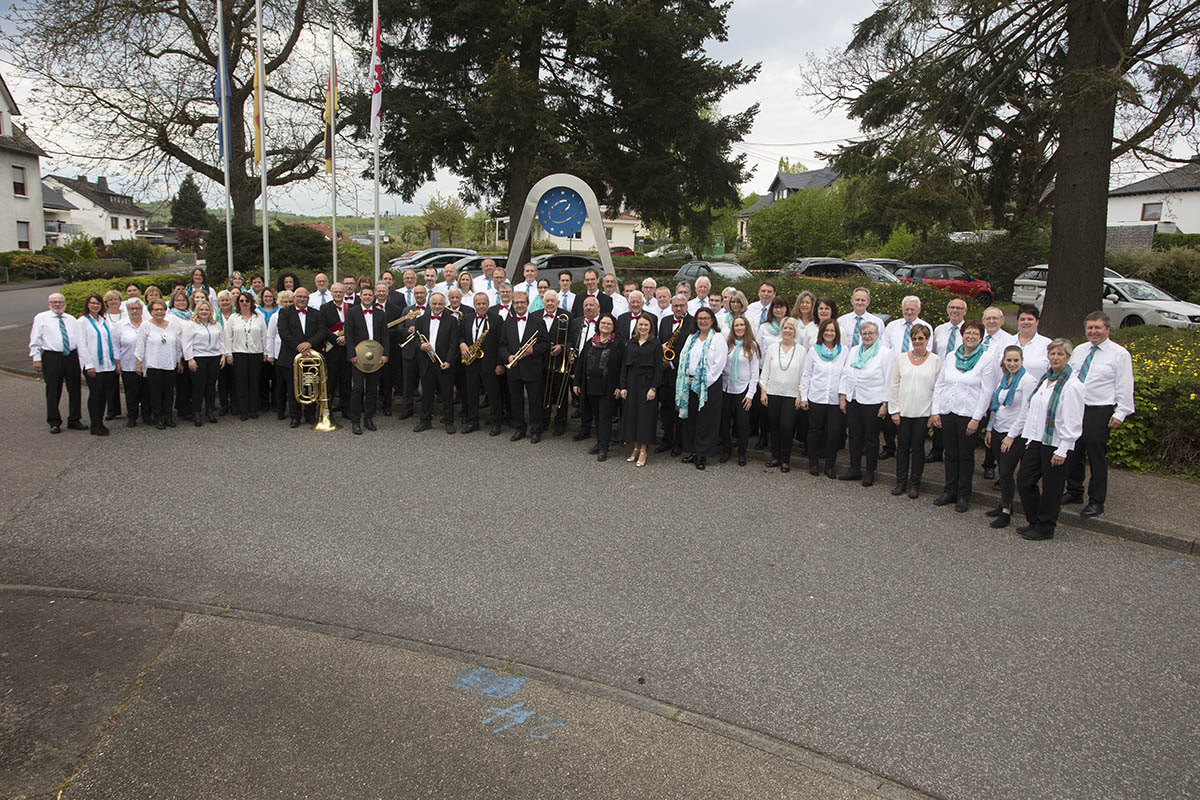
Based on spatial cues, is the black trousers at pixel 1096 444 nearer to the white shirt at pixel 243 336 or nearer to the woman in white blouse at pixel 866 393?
the woman in white blouse at pixel 866 393

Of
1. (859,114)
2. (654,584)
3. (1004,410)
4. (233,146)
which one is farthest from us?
(233,146)

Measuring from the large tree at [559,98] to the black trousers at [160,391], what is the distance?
11.1 m

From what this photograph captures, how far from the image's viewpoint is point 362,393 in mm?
10961

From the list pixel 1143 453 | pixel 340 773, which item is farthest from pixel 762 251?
pixel 340 773

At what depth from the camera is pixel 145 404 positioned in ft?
35.0

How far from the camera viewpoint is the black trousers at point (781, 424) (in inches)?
359

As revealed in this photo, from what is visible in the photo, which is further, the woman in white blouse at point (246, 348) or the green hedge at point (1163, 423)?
the woman in white blouse at point (246, 348)

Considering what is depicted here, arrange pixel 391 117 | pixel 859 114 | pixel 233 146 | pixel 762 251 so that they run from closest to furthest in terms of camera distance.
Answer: pixel 859 114 < pixel 391 117 < pixel 233 146 < pixel 762 251

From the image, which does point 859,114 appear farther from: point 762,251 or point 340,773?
point 762,251


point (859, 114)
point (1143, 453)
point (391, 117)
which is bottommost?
point (1143, 453)

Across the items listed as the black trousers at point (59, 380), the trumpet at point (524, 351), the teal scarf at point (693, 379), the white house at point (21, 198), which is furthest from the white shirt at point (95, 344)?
the white house at point (21, 198)

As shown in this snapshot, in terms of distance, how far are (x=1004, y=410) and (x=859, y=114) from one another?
9.13m

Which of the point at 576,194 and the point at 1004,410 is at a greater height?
the point at 576,194

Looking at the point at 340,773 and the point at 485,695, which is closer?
the point at 340,773
